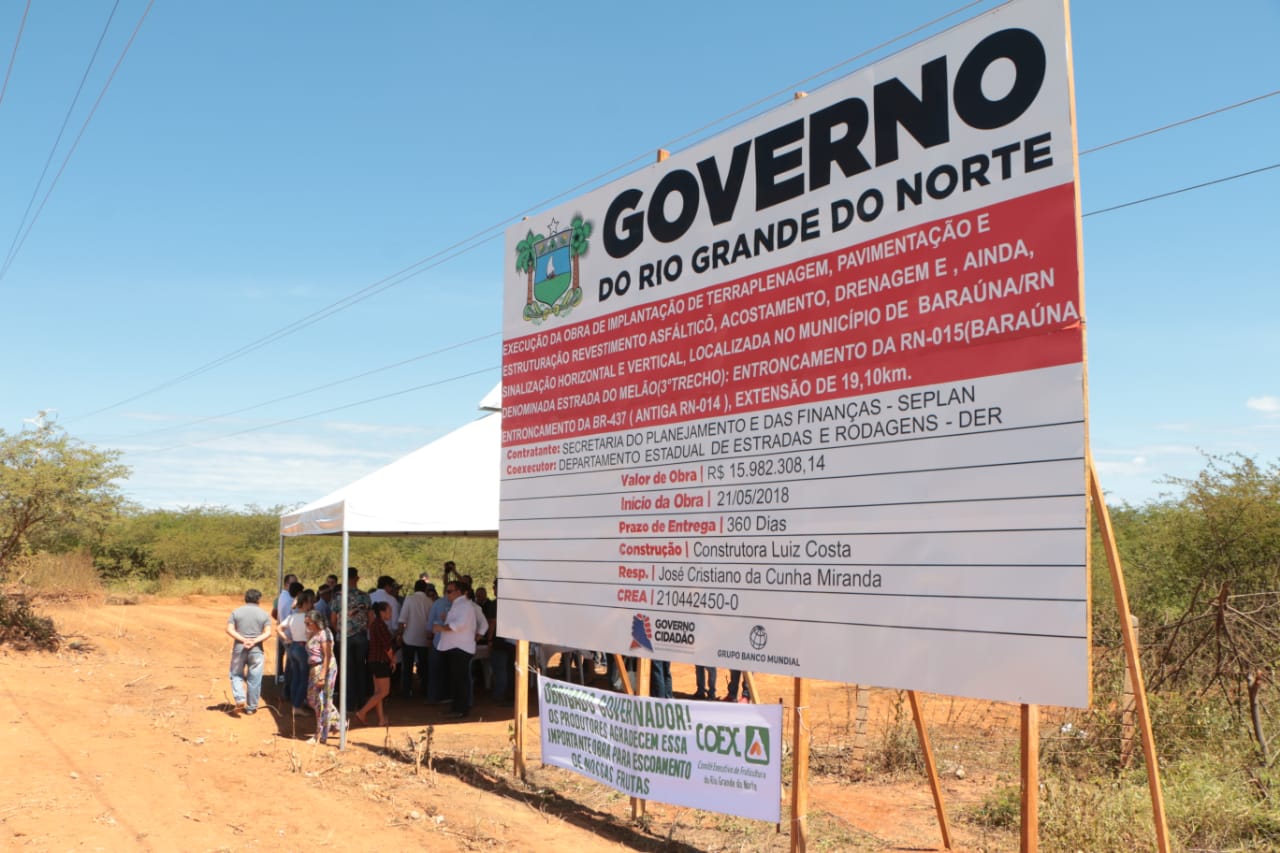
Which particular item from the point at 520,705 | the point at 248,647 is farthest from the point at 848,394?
the point at 248,647

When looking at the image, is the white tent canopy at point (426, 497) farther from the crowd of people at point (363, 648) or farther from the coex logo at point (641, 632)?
the coex logo at point (641, 632)

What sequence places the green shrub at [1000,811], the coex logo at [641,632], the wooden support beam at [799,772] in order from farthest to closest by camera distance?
the green shrub at [1000,811] < the coex logo at [641,632] < the wooden support beam at [799,772]

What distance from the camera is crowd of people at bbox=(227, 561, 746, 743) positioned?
11.6m

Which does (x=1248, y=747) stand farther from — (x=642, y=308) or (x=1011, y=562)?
(x=642, y=308)

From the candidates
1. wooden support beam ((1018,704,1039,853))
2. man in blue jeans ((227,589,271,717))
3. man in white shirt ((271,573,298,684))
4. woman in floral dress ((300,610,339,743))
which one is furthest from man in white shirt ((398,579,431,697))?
wooden support beam ((1018,704,1039,853))

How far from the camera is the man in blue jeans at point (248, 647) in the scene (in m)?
12.6

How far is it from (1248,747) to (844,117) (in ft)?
19.4

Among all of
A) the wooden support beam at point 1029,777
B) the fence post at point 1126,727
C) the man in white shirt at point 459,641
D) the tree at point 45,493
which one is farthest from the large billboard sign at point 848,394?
the tree at point 45,493

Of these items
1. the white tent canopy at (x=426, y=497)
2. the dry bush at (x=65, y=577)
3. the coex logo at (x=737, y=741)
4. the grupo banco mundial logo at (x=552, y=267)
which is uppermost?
the grupo banco mundial logo at (x=552, y=267)

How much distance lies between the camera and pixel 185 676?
17062 mm

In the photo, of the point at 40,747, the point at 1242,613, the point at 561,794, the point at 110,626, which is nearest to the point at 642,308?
the point at 561,794

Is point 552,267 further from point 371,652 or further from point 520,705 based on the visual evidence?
point 371,652

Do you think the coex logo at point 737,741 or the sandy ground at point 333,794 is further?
the sandy ground at point 333,794

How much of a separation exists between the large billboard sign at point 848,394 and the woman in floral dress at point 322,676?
402 centimetres
